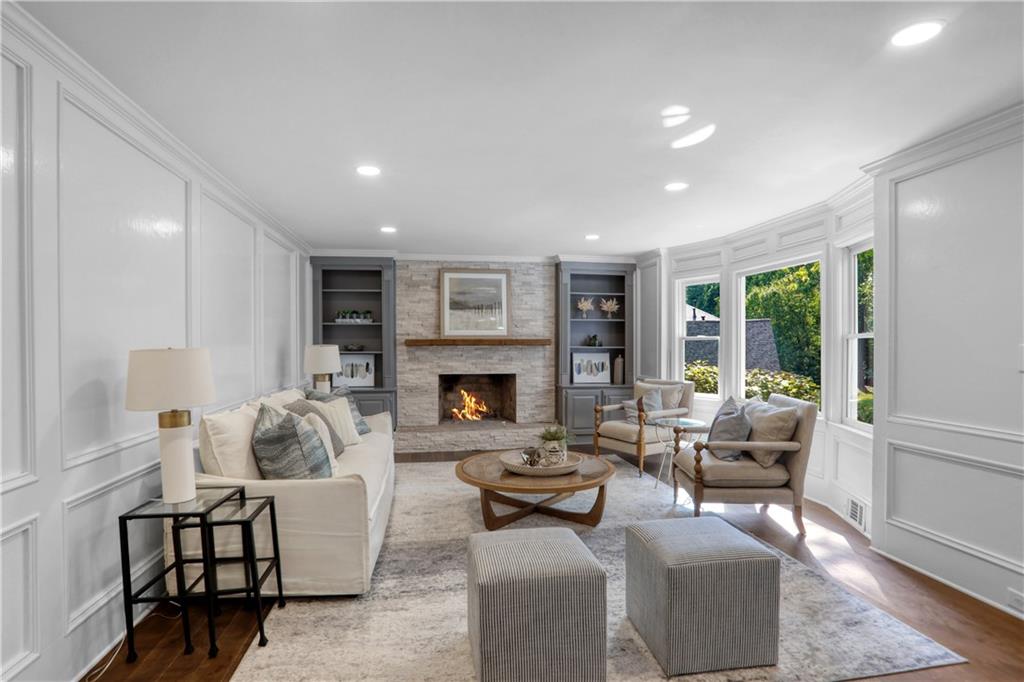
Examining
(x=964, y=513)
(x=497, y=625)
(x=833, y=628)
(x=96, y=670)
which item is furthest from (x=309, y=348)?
(x=964, y=513)

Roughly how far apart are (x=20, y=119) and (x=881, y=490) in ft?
14.9

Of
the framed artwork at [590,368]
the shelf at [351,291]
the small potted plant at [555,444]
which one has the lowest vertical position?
the small potted plant at [555,444]

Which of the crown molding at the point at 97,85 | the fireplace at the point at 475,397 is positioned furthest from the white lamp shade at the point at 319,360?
the crown molding at the point at 97,85

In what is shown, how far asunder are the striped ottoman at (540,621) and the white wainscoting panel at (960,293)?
88.6 inches

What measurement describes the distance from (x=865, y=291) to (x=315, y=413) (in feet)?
13.9

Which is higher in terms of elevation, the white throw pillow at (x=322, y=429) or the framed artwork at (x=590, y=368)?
the framed artwork at (x=590, y=368)

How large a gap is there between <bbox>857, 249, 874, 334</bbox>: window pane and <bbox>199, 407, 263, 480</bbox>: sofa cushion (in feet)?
14.1

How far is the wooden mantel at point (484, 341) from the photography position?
21.2 ft

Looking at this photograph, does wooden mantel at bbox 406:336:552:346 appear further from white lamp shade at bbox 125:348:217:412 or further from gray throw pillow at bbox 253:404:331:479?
white lamp shade at bbox 125:348:217:412

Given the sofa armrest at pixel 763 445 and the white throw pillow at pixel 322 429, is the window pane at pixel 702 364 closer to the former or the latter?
the sofa armrest at pixel 763 445

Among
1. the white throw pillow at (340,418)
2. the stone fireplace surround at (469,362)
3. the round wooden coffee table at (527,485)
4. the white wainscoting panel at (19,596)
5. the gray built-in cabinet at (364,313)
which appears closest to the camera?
the white wainscoting panel at (19,596)

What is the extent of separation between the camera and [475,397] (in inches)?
280

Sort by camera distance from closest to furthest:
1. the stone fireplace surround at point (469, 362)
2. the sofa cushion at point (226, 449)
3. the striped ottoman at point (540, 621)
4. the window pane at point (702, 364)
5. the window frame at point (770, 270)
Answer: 1. the striped ottoman at point (540, 621)
2. the sofa cushion at point (226, 449)
3. the window frame at point (770, 270)
4. the window pane at point (702, 364)
5. the stone fireplace surround at point (469, 362)

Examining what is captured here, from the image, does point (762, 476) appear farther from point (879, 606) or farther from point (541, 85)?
point (541, 85)
